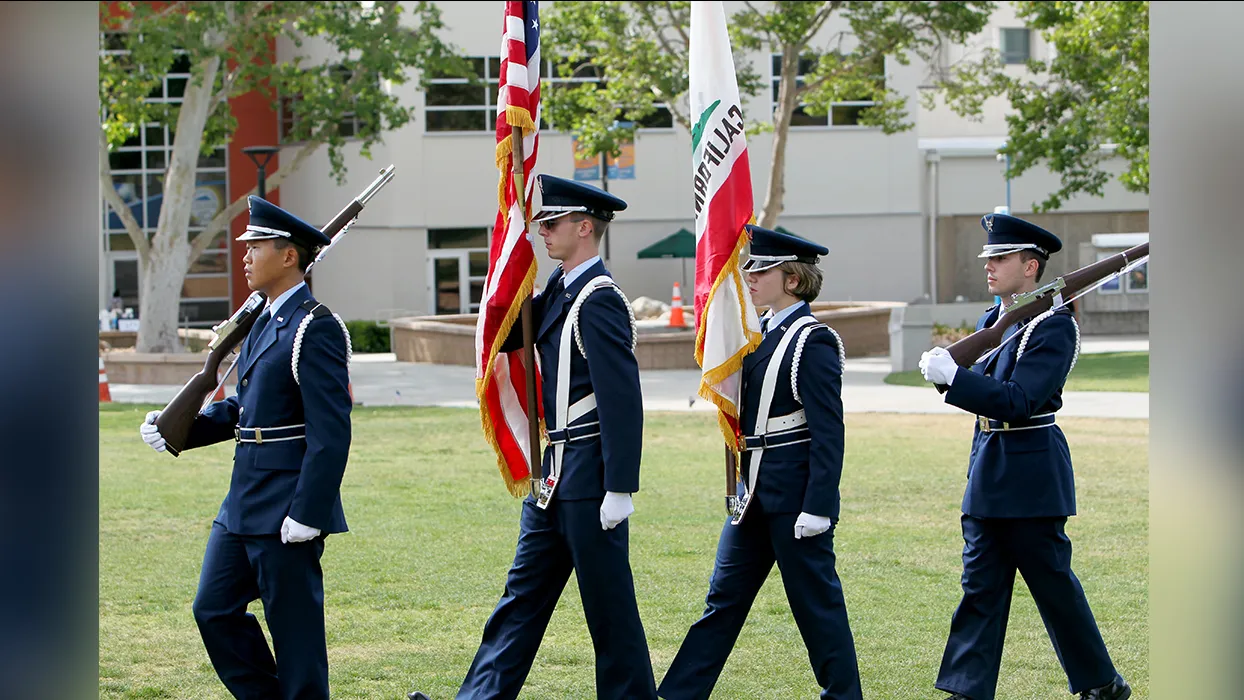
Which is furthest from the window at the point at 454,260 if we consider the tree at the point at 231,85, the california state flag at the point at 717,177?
the california state flag at the point at 717,177

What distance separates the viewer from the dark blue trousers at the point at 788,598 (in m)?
5.28

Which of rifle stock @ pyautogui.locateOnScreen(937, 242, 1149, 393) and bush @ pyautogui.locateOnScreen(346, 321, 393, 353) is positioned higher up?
rifle stock @ pyautogui.locateOnScreen(937, 242, 1149, 393)

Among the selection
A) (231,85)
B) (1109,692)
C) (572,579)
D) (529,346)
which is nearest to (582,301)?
(529,346)

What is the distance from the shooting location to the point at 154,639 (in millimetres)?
6992

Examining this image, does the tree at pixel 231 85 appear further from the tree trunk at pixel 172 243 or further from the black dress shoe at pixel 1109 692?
the black dress shoe at pixel 1109 692

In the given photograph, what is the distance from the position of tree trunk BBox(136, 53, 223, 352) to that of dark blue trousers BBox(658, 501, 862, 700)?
73.6ft

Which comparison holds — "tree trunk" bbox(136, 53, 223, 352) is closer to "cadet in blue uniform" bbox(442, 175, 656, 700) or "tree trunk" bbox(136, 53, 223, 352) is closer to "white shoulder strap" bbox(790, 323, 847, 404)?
"cadet in blue uniform" bbox(442, 175, 656, 700)

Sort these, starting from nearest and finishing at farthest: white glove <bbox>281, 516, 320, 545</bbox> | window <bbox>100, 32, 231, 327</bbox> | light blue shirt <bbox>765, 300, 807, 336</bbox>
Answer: white glove <bbox>281, 516, 320, 545</bbox>, light blue shirt <bbox>765, 300, 807, 336</bbox>, window <bbox>100, 32, 231, 327</bbox>

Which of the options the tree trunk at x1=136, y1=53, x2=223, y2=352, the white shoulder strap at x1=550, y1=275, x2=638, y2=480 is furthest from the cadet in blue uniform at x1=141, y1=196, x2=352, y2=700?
the tree trunk at x1=136, y1=53, x2=223, y2=352

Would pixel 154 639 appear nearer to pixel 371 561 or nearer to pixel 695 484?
pixel 371 561

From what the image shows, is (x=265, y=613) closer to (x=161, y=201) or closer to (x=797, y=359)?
(x=797, y=359)

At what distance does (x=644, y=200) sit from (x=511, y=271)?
106 ft

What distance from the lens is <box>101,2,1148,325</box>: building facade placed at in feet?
121

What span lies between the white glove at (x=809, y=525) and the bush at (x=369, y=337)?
93.0 feet
